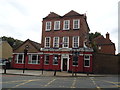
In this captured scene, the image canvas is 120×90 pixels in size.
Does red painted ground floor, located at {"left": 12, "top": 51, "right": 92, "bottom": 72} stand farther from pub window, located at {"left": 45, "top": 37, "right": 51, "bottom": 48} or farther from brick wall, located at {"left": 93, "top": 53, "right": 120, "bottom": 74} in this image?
pub window, located at {"left": 45, "top": 37, "right": 51, "bottom": 48}

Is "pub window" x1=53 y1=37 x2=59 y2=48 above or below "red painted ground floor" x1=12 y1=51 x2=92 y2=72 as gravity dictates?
above

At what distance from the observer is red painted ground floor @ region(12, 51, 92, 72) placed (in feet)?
78.0

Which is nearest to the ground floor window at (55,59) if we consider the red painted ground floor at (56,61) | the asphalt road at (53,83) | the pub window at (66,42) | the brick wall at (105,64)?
the red painted ground floor at (56,61)

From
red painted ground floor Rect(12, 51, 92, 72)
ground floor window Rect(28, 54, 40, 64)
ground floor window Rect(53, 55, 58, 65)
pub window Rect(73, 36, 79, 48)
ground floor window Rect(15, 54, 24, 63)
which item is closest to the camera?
red painted ground floor Rect(12, 51, 92, 72)

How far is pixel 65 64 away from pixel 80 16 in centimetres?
933

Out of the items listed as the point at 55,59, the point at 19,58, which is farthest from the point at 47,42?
the point at 19,58

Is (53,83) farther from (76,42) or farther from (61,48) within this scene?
(76,42)

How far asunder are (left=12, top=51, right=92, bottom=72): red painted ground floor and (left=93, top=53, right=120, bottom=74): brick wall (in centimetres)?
123

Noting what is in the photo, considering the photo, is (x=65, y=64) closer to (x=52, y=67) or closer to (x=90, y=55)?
(x=52, y=67)

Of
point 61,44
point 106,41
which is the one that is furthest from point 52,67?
point 106,41

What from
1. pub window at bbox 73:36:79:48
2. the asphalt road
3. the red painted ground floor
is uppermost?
pub window at bbox 73:36:79:48

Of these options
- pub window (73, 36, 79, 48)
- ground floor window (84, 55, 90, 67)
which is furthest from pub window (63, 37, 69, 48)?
ground floor window (84, 55, 90, 67)

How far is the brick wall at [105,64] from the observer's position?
78.1 ft

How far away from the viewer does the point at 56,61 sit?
25672 mm
